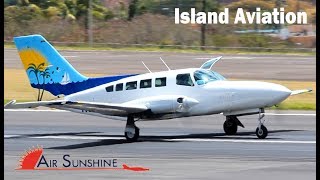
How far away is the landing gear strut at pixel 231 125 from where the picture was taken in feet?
58.0

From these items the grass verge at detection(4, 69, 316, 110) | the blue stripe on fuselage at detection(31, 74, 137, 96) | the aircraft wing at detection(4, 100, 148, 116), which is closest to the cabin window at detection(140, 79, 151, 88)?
the aircraft wing at detection(4, 100, 148, 116)

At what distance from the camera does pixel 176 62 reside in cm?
1484

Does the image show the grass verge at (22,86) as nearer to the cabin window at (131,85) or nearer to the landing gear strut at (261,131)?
the landing gear strut at (261,131)

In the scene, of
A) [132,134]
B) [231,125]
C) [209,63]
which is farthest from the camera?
[231,125]

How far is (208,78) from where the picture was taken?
56.6 feet

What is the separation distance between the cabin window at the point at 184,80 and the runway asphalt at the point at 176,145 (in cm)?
96

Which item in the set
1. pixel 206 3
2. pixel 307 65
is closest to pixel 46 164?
pixel 206 3

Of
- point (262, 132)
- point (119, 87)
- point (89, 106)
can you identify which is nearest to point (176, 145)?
point (89, 106)

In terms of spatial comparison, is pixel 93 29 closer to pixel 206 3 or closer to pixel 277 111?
pixel 206 3

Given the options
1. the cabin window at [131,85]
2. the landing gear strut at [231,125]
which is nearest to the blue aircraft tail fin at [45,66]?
the cabin window at [131,85]

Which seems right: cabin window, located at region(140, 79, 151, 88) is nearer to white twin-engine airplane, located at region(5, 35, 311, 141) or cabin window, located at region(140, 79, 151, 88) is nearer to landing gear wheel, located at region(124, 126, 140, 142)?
white twin-engine airplane, located at region(5, 35, 311, 141)

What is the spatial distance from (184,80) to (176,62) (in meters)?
2.39

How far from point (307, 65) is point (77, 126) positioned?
5145mm

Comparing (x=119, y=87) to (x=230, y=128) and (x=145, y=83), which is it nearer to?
(x=145, y=83)
